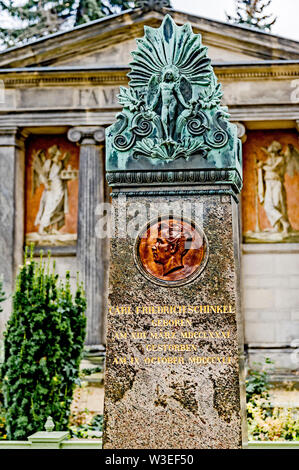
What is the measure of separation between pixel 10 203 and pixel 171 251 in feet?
35.8

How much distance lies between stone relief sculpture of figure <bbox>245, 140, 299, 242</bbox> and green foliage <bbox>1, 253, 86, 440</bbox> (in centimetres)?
795

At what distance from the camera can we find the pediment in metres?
16.4

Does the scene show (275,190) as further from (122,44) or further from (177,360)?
(177,360)

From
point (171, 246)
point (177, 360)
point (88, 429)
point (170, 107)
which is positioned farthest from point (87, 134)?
point (177, 360)

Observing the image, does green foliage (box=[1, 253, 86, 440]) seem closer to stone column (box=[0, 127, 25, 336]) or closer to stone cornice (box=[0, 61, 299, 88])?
stone column (box=[0, 127, 25, 336])

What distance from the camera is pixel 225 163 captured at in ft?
20.7

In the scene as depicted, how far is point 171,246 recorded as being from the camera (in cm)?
627

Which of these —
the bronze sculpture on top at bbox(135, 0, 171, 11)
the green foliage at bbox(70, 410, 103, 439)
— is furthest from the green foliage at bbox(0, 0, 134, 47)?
the green foliage at bbox(70, 410, 103, 439)

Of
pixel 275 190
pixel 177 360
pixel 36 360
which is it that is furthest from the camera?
pixel 275 190

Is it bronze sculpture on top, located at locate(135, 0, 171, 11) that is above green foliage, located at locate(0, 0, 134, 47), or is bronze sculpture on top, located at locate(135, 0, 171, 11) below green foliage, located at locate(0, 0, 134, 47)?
below

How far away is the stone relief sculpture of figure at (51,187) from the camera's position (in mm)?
17406

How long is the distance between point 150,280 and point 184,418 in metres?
1.23

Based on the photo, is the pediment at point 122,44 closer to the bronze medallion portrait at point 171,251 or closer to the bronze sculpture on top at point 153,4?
the bronze sculpture on top at point 153,4

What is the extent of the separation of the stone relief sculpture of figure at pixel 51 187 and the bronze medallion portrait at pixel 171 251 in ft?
36.9
